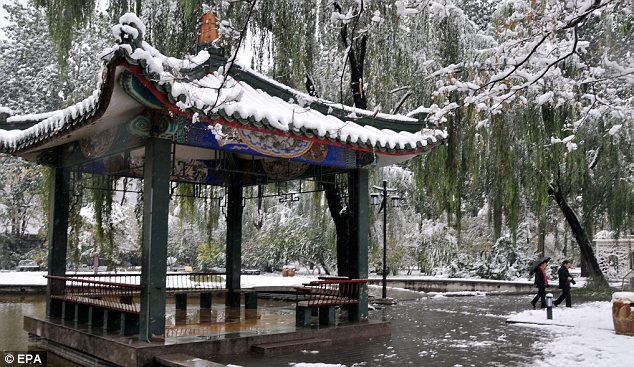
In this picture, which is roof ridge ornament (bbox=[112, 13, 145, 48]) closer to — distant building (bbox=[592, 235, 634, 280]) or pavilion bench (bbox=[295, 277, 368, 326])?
pavilion bench (bbox=[295, 277, 368, 326])

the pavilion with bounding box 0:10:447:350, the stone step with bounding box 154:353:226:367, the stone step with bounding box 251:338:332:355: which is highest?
the pavilion with bounding box 0:10:447:350

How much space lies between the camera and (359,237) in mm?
10375

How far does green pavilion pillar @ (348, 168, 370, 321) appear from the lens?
10.4 metres

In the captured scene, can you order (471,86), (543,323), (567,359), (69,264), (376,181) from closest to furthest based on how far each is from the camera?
(471,86), (567,359), (543,323), (376,181), (69,264)

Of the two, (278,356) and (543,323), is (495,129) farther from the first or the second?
(278,356)

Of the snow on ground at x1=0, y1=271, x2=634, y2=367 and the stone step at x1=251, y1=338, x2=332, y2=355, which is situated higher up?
the stone step at x1=251, y1=338, x2=332, y2=355

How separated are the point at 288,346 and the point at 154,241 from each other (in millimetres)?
2389

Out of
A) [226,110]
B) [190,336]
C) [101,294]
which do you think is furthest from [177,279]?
[226,110]

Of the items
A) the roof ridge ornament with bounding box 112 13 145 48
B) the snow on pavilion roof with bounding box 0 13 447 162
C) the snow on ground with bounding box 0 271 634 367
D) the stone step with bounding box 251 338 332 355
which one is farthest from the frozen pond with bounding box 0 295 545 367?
the roof ridge ornament with bounding box 112 13 145 48

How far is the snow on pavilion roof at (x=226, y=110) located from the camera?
6688 mm

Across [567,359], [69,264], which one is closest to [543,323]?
[567,359]

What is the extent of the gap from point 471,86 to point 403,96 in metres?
8.06

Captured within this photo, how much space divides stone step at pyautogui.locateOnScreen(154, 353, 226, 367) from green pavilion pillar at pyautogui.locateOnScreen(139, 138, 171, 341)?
1.60 feet

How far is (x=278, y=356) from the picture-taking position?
8.23 meters
